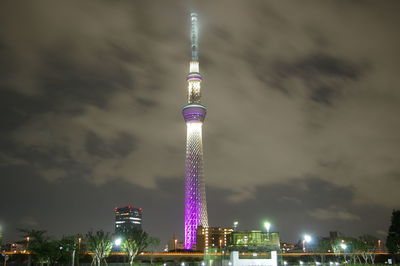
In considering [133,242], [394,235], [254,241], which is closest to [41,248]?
[133,242]

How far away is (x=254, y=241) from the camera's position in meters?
64.9

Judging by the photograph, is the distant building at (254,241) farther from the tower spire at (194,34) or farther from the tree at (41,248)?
the tower spire at (194,34)

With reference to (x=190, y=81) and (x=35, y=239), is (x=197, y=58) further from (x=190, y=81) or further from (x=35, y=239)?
(x=35, y=239)

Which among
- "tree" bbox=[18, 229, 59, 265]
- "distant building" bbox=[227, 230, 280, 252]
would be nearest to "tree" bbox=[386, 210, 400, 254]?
"distant building" bbox=[227, 230, 280, 252]

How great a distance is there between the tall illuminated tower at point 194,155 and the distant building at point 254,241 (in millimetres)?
109654

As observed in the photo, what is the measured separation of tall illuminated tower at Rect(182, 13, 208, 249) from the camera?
572ft

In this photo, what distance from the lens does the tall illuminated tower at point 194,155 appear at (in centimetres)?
17425

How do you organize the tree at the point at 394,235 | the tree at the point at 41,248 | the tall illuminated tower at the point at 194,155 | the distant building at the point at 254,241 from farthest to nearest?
1. the tall illuminated tower at the point at 194,155
2. the tree at the point at 394,235
3. the tree at the point at 41,248
4. the distant building at the point at 254,241

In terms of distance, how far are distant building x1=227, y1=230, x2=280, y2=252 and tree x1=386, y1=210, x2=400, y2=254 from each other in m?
53.3

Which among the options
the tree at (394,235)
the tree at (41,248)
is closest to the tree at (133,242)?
the tree at (41,248)

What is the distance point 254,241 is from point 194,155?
116m

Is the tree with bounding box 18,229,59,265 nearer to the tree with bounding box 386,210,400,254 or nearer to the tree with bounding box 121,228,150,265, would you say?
the tree with bounding box 121,228,150,265

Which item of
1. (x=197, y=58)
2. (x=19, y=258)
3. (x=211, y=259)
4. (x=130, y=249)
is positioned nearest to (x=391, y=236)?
(x=211, y=259)

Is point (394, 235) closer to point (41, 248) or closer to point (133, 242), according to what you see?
point (133, 242)
